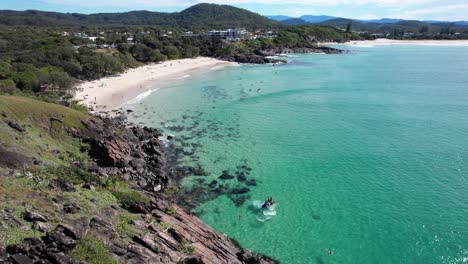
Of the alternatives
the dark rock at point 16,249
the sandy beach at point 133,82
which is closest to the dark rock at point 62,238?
the dark rock at point 16,249

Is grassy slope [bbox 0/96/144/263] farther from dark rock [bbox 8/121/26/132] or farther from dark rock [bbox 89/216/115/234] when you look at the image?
dark rock [bbox 89/216/115/234]

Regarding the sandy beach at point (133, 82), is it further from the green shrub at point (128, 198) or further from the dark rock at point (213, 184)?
the green shrub at point (128, 198)

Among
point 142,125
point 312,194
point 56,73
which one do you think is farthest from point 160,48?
point 312,194

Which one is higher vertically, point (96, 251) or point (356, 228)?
point (96, 251)

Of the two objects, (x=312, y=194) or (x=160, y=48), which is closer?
(x=312, y=194)

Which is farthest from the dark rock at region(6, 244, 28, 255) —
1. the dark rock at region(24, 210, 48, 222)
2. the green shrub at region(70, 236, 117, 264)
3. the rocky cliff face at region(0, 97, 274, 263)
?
the dark rock at region(24, 210, 48, 222)

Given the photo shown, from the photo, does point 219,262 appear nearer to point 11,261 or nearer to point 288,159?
point 11,261

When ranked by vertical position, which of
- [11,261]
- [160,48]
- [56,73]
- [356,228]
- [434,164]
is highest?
[160,48]
